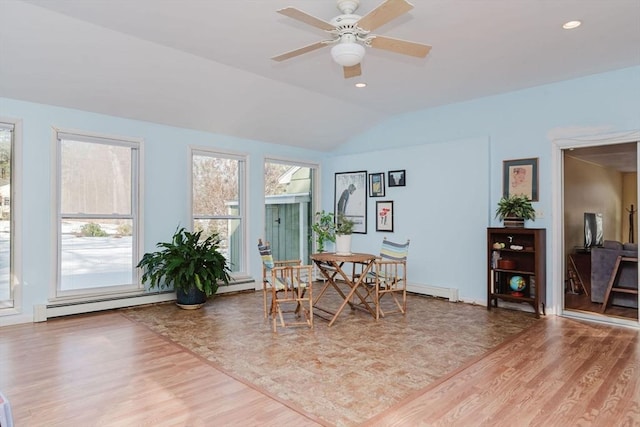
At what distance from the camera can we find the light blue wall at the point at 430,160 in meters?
4.43

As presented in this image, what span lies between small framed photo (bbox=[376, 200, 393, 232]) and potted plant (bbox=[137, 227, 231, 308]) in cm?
271

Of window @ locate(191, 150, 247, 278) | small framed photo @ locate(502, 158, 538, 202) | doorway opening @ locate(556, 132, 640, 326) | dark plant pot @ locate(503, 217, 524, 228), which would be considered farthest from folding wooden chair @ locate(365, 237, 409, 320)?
window @ locate(191, 150, 247, 278)

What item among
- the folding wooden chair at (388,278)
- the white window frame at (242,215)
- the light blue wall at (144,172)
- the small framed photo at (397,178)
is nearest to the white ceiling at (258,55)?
the light blue wall at (144,172)

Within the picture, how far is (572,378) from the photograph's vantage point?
295cm

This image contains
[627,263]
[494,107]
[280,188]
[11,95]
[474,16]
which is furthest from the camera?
[280,188]

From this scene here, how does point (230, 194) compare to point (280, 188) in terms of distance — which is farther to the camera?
point (280, 188)

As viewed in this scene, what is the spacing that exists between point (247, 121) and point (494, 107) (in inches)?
135

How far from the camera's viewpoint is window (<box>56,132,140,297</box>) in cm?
472

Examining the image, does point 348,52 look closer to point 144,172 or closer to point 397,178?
point 144,172

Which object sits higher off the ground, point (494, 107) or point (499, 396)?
point (494, 107)

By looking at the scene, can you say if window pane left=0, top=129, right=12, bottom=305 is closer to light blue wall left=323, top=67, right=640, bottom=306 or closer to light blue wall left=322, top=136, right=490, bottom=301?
light blue wall left=323, top=67, right=640, bottom=306

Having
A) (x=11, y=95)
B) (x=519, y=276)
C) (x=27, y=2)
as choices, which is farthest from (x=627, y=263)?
(x=11, y=95)

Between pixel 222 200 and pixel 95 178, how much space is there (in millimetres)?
1759

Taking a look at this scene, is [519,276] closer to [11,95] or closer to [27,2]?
[27,2]
